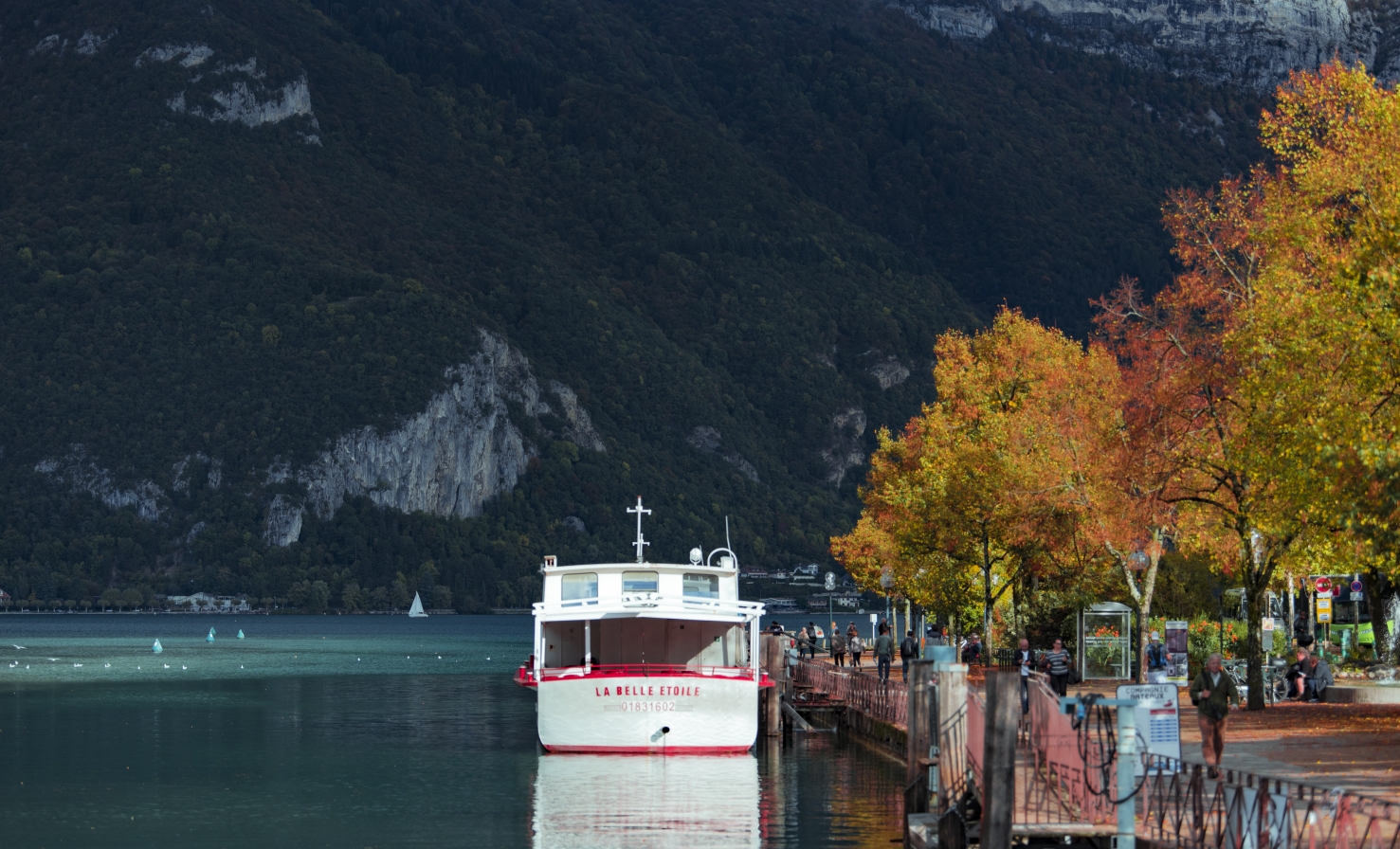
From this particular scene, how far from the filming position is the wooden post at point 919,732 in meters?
26.8

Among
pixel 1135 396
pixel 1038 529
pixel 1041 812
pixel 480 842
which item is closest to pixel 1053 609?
pixel 1038 529

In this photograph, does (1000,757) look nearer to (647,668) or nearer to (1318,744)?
(1318,744)

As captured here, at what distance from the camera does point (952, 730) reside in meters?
24.7

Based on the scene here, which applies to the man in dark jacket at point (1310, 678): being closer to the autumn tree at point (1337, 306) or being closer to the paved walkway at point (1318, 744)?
the paved walkway at point (1318, 744)

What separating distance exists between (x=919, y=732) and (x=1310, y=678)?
15518 mm

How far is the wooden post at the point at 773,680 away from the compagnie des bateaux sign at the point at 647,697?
844 cm

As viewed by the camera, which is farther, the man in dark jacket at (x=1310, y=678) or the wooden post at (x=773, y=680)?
the wooden post at (x=773, y=680)

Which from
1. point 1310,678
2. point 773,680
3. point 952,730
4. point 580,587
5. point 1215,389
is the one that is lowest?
point 773,680

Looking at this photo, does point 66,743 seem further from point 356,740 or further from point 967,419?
point 967,419

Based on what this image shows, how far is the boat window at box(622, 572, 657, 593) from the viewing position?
142 ft

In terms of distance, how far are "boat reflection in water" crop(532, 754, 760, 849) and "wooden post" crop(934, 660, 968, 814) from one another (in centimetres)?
630

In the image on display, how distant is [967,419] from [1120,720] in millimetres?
39785

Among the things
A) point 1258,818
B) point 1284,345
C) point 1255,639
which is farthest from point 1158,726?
point 1255,639

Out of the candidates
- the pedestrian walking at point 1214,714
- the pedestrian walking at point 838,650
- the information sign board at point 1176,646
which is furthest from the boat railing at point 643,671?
the pedestrian walking at point 838,650
